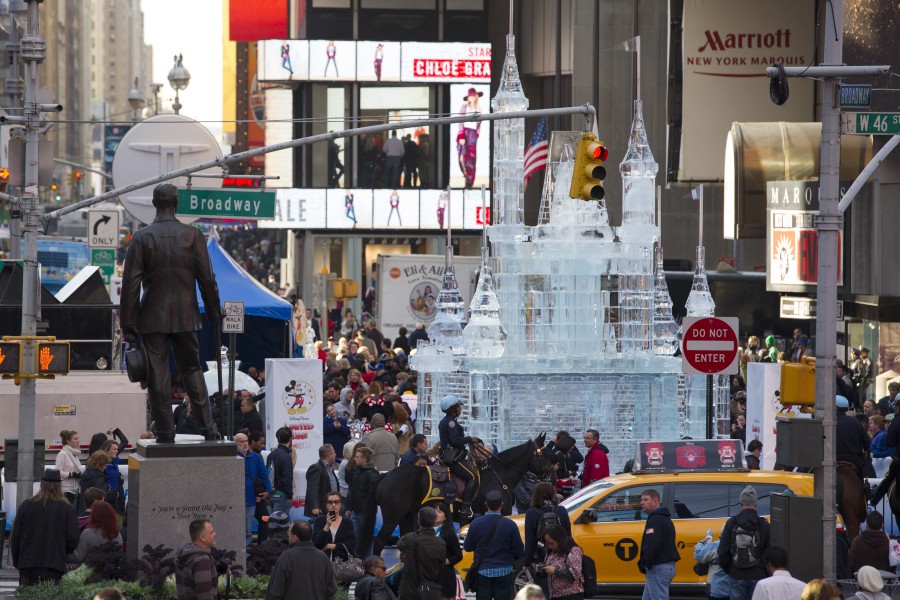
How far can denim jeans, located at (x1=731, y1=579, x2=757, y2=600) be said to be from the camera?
44.1ft

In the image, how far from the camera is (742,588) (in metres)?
13.5

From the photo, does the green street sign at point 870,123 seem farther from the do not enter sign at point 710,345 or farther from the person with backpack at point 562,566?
the person with backpack at point 562,566

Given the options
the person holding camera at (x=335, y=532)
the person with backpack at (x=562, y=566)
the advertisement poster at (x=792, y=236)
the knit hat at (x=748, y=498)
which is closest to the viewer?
the person with backpack at (x=562, y=566)

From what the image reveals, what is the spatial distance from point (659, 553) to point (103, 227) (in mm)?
23317

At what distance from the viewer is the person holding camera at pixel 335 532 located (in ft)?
48.1

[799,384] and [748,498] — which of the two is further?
[748,498]

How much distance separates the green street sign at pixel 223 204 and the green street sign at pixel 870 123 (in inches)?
435

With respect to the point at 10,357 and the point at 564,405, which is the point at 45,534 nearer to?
the point at 10,357

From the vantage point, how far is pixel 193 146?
23.3m

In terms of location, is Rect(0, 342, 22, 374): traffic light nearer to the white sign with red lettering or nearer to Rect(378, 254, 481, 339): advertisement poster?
Rect(378, 254, 481, 339): advertisement poster

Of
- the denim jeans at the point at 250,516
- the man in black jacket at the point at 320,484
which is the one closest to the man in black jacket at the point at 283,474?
the denim jeans at the point at 250,516

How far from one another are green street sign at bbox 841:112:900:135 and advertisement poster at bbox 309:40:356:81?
45.7 metres

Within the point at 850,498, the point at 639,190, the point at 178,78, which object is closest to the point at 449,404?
the point at 850,498

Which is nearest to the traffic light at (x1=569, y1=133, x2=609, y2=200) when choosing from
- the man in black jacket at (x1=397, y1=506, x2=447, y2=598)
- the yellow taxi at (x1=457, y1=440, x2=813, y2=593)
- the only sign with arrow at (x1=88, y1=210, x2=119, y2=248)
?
the yellow taxi at (x1=457, y1=440, x2=813, y2=593)
